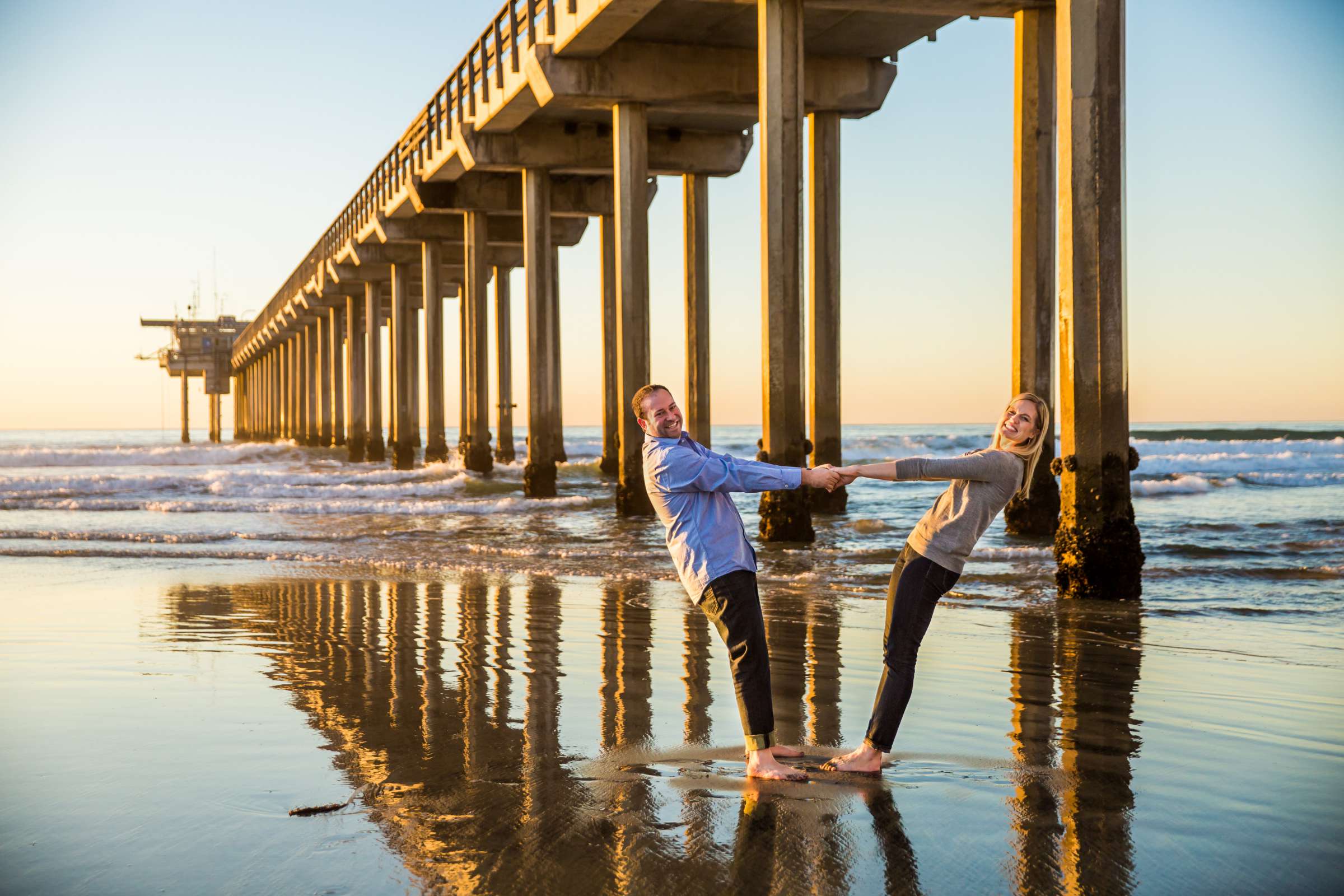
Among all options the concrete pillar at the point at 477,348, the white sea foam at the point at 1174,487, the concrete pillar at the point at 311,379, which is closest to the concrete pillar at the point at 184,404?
the concrete pillar at the point at 311,379

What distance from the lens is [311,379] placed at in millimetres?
56188

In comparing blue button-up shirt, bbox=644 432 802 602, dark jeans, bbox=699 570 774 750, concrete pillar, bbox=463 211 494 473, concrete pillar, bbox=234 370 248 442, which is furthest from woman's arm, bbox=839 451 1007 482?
concrete pillar, bbox=234 370 248 442

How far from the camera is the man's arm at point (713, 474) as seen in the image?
13.2ft

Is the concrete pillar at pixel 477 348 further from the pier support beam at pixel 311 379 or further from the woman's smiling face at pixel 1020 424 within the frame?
the pier support beam at pixel 311 379

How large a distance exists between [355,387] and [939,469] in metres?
43.1

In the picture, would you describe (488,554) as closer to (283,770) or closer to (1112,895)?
(283,770)

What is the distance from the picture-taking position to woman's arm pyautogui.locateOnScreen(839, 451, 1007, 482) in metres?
4.04

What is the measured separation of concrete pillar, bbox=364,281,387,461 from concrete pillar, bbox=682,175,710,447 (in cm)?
1874

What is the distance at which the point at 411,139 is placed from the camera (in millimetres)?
27734

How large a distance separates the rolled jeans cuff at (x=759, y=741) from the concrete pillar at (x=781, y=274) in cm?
921

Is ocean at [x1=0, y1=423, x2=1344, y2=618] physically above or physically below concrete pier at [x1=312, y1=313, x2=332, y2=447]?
below

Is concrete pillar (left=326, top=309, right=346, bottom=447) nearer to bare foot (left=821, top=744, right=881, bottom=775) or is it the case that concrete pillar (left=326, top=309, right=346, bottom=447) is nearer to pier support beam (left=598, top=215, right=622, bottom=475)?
pier support beam (left=598, top=215, right=622, bottom=475)

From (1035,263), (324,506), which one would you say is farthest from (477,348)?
(1035,263)

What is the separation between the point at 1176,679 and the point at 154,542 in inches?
472
